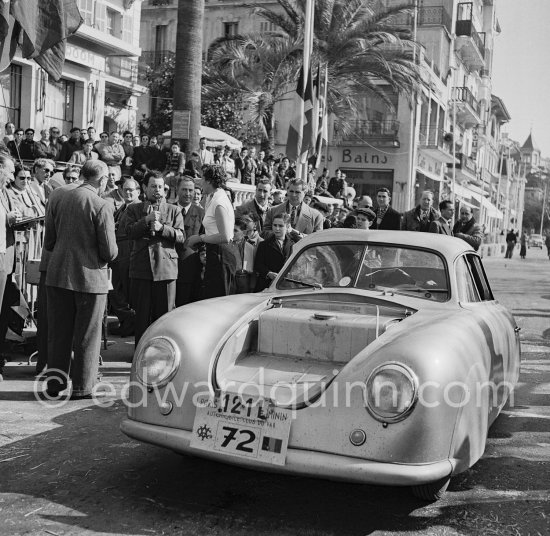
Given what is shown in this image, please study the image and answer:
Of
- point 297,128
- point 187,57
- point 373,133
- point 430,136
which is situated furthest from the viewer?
point 430,136

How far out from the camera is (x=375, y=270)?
215 inches

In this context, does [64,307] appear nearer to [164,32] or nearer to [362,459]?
[362,459]

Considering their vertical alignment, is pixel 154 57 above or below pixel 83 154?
above

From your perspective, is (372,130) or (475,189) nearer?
(372,130)

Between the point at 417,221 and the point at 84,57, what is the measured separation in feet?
61.4

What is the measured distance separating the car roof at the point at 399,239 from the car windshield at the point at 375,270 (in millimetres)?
45

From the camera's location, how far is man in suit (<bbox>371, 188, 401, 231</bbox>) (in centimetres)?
973

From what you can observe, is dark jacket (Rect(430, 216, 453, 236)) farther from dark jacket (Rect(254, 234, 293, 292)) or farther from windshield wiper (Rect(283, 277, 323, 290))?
windshield wiper (Rect(283, 277, 323, 290))

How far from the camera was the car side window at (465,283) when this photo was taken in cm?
532

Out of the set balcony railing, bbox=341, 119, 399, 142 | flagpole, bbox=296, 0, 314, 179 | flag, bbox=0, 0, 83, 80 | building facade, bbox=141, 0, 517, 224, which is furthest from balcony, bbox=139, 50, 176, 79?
flag, bbox=0, 0, 83, 80

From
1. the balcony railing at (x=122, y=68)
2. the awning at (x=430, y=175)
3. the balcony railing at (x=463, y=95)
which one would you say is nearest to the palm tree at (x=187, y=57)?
the balcony railing at (x=122, y=68)

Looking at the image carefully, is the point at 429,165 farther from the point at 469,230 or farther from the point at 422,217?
the point at 422,217

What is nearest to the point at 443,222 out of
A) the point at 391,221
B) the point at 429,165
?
the point at 391,221

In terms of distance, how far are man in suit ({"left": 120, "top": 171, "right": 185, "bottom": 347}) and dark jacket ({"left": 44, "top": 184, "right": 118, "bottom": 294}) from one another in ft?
3.51
